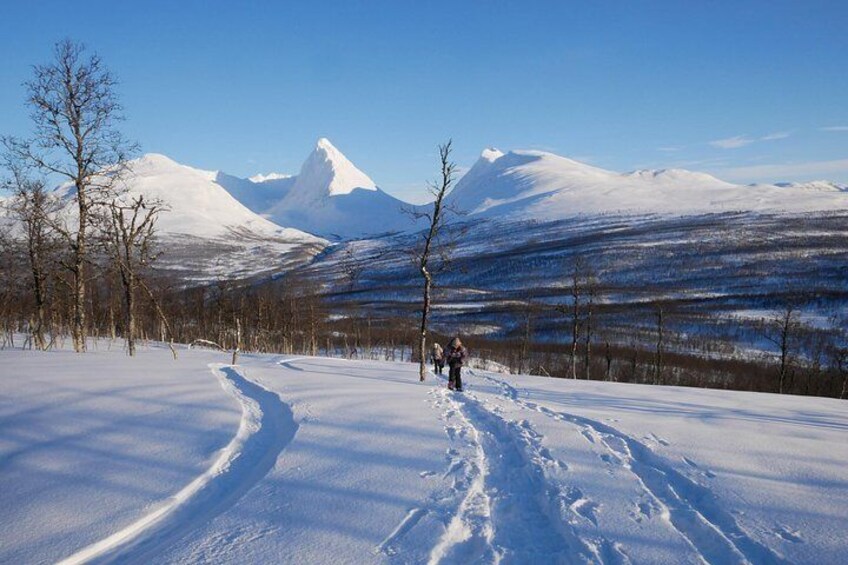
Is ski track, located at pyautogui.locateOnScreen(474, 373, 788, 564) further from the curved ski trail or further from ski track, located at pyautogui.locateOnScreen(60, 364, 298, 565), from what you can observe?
ski track, located at pyautogui.locateOnScreen(60, 364, 298, 565)

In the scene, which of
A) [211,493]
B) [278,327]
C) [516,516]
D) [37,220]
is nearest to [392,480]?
[516,516]

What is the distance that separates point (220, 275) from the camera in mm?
160250

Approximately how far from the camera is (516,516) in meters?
6.30

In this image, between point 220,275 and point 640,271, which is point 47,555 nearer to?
point 640,271

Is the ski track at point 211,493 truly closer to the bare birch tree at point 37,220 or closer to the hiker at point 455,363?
the hiker at point 455,363

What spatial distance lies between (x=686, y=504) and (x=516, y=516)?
92.9 inches

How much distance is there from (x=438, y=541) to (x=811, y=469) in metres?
6.36

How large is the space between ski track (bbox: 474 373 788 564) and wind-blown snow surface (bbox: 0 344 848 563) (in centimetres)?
3

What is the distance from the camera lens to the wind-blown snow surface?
541 cm

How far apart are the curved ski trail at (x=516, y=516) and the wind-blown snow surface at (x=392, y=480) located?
3 centimetres

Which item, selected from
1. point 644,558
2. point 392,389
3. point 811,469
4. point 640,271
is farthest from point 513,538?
point 640,271

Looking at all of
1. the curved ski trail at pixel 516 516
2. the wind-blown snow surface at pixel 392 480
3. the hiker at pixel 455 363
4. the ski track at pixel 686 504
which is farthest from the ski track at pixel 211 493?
the hiker at pixel 455 363

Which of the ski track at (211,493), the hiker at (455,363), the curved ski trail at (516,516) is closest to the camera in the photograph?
the ski track at (211,493)

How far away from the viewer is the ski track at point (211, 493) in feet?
17.2
